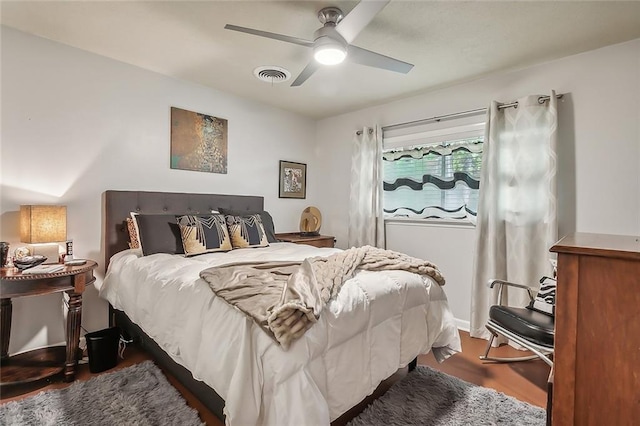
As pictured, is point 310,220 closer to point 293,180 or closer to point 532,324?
point 293,180

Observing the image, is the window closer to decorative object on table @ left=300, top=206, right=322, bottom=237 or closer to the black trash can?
decorative object on table @ left=300, top=206, right=322, bottom=237

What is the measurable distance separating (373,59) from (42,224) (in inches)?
98.2

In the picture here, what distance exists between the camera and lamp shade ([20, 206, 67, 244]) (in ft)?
6.85

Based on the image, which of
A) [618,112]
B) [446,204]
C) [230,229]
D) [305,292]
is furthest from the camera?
[446,204]

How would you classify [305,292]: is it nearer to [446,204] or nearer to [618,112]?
[446,204]

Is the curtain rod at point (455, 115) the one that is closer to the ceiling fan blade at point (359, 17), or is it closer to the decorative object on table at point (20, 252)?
the ceiling fan blade at point (359, 17)

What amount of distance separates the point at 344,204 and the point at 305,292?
9.49 feet

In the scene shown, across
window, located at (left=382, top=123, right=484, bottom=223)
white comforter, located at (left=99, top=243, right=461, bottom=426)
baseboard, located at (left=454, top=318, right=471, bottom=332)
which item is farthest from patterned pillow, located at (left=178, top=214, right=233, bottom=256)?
baseboard, located at (left=454, top=318, right=471, bottom=332)

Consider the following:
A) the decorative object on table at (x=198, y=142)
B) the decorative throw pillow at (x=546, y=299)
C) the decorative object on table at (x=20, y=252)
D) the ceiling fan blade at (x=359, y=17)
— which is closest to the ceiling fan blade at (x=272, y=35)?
the ceiling fan blade at (x=359, y=17)

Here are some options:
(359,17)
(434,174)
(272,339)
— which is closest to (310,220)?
(434,174)

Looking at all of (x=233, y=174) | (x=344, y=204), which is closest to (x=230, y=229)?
(x=233, y=174)

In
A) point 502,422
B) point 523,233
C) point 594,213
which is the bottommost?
point 502,422

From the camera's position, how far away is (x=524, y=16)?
6.64ft

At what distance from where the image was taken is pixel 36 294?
6.28ft
